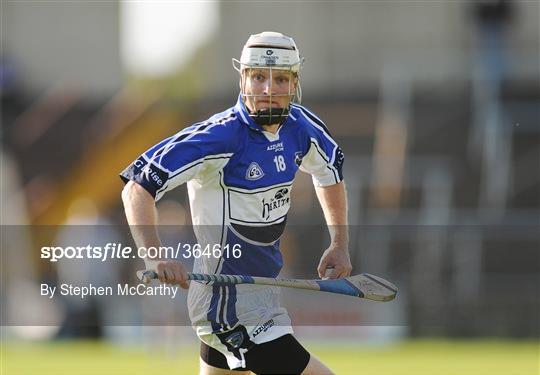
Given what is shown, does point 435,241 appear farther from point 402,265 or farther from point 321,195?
point 321,195

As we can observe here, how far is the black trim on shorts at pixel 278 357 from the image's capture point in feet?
19.4

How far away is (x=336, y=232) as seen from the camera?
654cm

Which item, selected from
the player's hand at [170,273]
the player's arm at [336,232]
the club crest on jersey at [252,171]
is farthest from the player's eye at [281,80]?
the player's hand at [170,273]

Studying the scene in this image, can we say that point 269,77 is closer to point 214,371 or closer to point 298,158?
point 298,158

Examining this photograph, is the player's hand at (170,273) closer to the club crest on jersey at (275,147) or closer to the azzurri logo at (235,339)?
the azzurri logo at (235,339)

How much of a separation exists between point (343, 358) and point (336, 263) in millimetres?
6927

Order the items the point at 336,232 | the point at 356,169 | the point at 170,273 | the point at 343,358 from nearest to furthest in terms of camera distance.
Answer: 1. the point at 170,273
2. the point at 336,232
3. the point at 343,358
4. the point at 356,169

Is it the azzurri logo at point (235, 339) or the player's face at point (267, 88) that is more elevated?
the player's face at point (267, 88)

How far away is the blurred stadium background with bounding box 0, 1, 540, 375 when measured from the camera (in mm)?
14625

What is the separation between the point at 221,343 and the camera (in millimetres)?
6105

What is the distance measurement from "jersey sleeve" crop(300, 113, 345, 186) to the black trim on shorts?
870mm

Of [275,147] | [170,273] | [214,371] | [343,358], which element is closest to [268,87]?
[275,147]

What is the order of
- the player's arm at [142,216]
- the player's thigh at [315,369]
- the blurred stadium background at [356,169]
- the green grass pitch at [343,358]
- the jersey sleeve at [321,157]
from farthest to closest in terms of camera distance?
the blurred stadium background at [356,169] → the green grass pitch at [343,358] → the jersey sleeve at [321,157] → the player's thigh at [315,369] → the player's arm at [142,216]

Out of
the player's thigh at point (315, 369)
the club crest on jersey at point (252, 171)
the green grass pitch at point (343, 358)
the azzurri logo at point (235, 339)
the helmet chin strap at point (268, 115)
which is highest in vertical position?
the helmet chin strap at point (268, 115)
